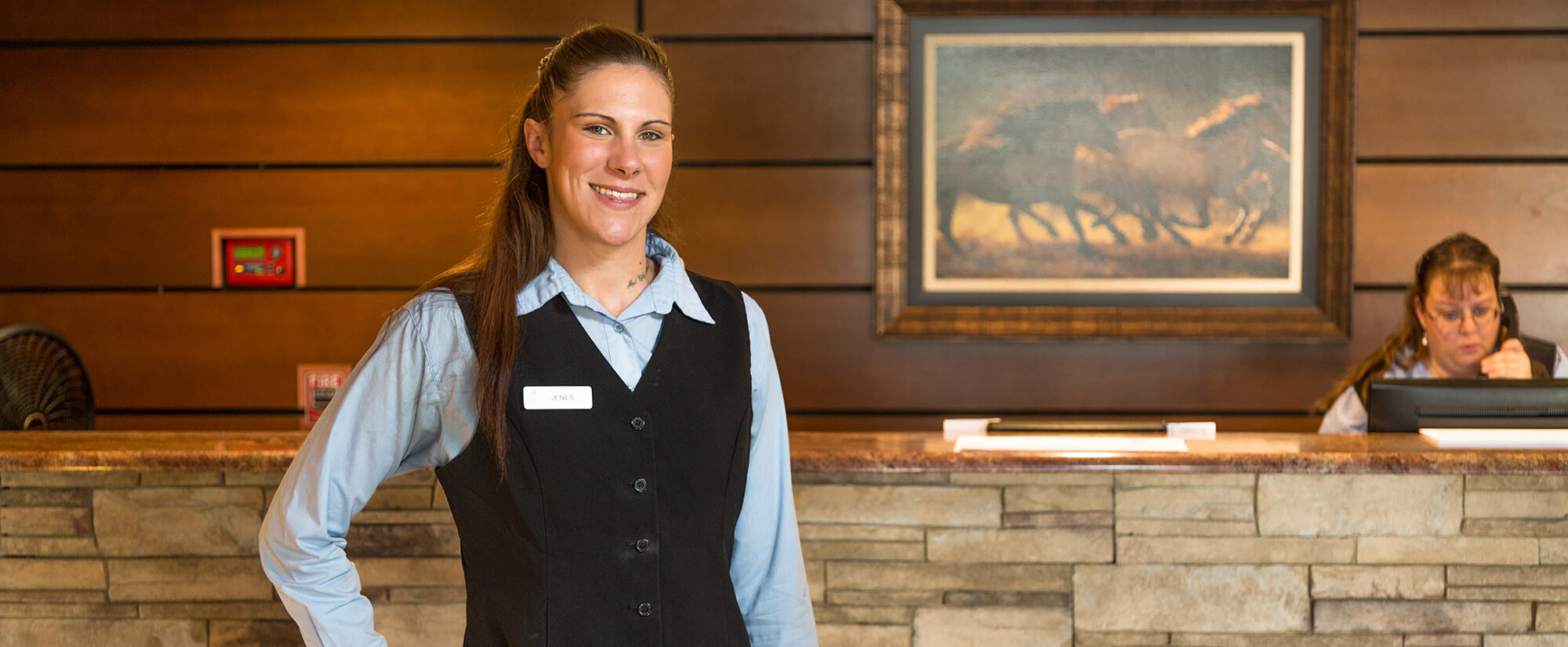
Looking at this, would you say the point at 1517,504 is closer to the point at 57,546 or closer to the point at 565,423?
the point at 565,423

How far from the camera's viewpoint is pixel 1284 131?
3350mm

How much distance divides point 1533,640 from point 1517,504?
226mm

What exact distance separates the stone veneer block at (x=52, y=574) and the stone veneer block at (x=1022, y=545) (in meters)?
1.42

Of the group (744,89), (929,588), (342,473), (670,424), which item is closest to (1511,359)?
(929,588)

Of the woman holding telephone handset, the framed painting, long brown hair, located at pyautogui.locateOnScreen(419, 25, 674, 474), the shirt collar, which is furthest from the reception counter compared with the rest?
the framed painting

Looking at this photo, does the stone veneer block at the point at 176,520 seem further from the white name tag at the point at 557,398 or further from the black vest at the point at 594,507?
the white name tag at the point at 557,398

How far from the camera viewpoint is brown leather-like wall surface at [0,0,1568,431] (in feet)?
11.1

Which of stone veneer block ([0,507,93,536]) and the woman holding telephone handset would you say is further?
the woman holding telephone handset

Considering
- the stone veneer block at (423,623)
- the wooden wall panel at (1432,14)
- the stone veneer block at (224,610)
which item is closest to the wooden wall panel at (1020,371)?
the wooden wall panel at (1432,14)

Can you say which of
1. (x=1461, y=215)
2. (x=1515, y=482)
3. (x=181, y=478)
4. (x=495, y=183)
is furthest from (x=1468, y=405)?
(x=495, y=183)

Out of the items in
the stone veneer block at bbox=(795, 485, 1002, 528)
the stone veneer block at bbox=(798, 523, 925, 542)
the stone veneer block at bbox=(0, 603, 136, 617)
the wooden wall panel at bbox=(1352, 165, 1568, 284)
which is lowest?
the stone veneer block at bbox=(0, 603, 136, 617)

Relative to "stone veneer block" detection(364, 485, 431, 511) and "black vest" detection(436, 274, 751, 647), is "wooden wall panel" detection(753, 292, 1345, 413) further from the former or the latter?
"black vest" detection(436, 274, 751, 647)

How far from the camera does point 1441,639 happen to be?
178 centimetres

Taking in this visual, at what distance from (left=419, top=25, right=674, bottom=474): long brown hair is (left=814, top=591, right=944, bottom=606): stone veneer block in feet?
2.73
